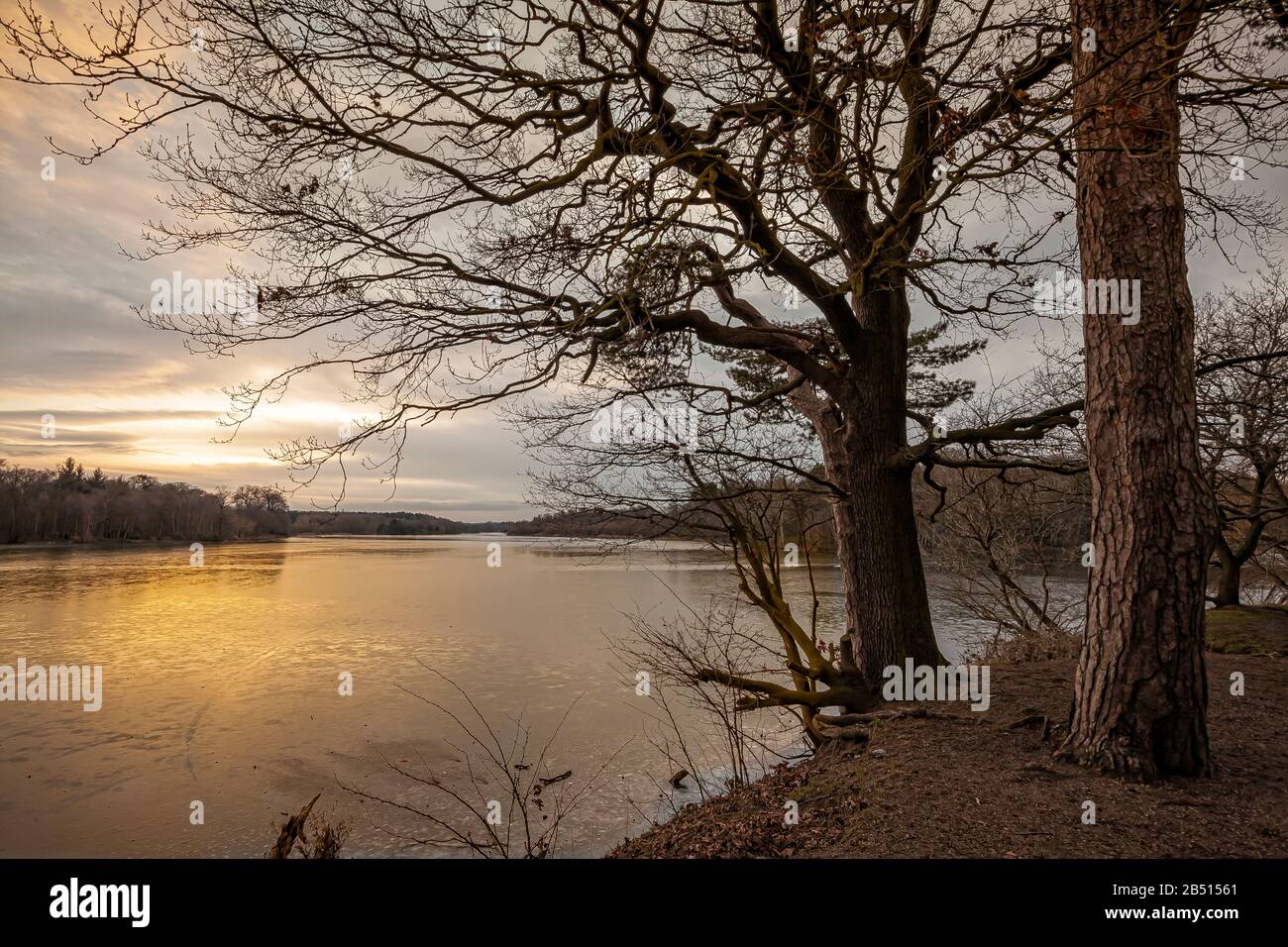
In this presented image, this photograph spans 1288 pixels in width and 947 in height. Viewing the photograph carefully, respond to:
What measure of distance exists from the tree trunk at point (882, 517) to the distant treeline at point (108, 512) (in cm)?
6141

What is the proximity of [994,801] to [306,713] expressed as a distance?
10434 millimetres

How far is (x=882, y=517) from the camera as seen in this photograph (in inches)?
251

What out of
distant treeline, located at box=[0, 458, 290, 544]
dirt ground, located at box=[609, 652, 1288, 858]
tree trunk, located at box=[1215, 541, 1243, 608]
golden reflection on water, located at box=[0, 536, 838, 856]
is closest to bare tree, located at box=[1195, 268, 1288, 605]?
tree trunk, located at box=[1215, 541, 1243, 608]

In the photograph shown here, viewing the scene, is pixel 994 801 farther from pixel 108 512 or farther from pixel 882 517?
pixel 108 512

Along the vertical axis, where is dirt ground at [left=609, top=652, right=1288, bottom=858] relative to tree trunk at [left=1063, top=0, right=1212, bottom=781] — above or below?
below

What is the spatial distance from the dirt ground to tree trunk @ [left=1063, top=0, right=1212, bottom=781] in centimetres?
33

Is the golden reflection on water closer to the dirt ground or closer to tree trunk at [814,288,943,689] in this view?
the dirt ground

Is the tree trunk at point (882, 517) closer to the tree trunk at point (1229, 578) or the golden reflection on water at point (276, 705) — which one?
the golden reflection on water at point (276, 705)

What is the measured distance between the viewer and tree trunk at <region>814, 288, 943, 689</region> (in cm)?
636

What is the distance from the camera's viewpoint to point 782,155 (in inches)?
168

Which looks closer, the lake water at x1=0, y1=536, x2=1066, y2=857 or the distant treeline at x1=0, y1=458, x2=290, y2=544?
the lake water at x1=0, y1=536, x2=1066, y2=857

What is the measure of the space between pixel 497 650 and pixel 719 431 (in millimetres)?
9578

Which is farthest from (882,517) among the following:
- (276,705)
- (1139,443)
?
(276,705)
